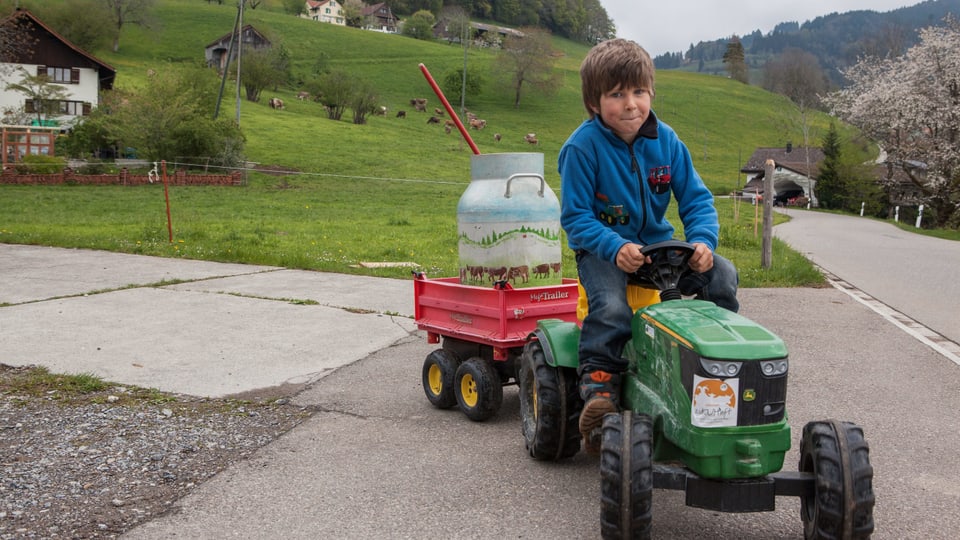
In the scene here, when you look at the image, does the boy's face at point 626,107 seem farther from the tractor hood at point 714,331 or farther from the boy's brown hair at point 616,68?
the tractor hood at point 714,331

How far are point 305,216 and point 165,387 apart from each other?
18514mm

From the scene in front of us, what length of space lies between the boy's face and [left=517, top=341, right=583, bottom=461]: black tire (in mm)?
1213

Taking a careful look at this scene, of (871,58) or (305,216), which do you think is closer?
(305,216)

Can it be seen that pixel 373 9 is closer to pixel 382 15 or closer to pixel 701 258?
pixel 382 15

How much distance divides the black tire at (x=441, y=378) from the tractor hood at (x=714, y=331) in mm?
2138

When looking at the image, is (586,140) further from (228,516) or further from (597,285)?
(228,516)

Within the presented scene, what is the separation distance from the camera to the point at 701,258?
11.6 feet

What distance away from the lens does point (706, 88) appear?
111 metres

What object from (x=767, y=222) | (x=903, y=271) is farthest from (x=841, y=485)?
(x=903, y=271)

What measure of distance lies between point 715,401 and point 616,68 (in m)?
1.59

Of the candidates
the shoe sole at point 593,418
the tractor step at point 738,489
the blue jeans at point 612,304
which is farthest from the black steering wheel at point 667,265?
the tractor step at point 738,489

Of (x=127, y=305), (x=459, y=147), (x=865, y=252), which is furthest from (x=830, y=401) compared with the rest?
(x=459, y=147)

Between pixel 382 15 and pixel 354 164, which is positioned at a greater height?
pixel 382 15

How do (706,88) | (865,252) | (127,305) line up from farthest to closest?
1. (706,88)
2. (865,252)
3. (127,305)
